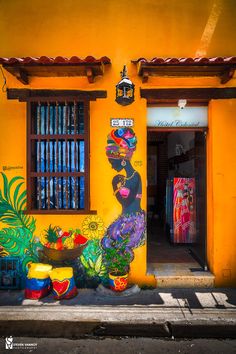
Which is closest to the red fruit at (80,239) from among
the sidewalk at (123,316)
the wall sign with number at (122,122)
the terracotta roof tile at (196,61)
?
the sidewalk at (123,316)

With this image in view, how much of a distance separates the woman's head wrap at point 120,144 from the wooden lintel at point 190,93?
0.85 metres

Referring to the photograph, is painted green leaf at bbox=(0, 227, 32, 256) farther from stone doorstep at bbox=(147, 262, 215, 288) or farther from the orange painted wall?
the orange painted wall

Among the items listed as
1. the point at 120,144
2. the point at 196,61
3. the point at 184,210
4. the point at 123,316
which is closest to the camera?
the point at 123,316

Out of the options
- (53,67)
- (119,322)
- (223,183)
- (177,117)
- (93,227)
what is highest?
(53,67)

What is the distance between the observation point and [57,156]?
5.36m

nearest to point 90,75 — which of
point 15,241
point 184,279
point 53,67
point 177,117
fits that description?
point 53,67

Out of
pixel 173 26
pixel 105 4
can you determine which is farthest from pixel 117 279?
pixel 105 4

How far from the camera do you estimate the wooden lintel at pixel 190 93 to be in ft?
17.2

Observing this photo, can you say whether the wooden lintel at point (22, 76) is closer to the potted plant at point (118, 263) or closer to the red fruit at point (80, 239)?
the red fruit at point (80, 239)

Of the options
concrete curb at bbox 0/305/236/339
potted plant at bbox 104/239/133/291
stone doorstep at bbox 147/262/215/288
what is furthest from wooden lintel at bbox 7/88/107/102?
concrete curb at bbox 0/305/236/339

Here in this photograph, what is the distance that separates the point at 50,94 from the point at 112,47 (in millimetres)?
1609

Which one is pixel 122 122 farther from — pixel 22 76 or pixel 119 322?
pixel 119 322

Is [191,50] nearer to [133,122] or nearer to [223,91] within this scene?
[223,91]

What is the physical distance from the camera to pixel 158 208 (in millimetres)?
11984
